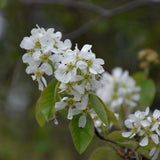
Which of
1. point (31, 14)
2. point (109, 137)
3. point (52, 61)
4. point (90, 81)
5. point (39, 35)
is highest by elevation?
point (31, 14)

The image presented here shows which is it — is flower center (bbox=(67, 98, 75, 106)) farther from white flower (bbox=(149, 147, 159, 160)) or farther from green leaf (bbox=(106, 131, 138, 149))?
white flower (bbox=(149, 147, 159, 160))

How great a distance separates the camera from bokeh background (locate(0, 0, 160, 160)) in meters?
5.30

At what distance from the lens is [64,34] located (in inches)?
227

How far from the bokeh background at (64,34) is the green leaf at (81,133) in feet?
10.4

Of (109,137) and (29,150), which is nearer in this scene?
(109,137)

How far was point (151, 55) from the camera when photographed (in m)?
3.22

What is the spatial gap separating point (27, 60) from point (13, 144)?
4.34 meters

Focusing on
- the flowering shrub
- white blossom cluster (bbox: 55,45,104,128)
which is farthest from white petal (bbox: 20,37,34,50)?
white blossom cluster (bbox: 55,45,104,128)

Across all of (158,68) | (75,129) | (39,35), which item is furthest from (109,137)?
(158,68)

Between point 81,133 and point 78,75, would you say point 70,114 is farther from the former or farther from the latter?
point 78,75

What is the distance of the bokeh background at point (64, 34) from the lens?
5.30 meters

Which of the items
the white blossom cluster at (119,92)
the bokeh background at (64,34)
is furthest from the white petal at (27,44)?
the bokeh background at (64,34)

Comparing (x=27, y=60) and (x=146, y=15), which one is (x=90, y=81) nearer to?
(x=27, y=60)

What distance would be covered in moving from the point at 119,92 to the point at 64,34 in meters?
2.78
